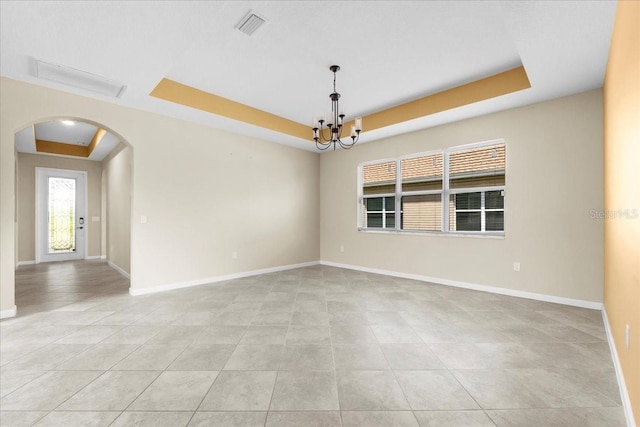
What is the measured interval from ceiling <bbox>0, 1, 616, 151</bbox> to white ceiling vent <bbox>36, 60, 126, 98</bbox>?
0.32 feet

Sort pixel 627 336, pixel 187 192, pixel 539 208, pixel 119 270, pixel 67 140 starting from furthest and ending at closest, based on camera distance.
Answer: pixel 67 140
pixel 119 270
pixel 187 192
pixel 539 208
pixel 627 336

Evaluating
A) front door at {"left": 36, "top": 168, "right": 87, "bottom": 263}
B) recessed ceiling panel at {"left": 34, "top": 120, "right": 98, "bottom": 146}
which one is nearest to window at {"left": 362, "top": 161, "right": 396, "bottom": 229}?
recessed ceiling panel at {"left": 34, "top": 120, "right": 98, "bottom": 146}

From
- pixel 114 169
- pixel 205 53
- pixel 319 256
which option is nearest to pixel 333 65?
pixel 205 53

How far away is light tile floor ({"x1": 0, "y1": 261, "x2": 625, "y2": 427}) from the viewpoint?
63.4 inches

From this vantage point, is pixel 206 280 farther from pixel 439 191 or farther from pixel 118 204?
pixel 439 191

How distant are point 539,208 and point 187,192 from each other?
17.3 feet

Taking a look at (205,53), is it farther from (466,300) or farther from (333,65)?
(466,300)

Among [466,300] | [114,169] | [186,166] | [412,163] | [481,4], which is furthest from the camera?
[114,169]

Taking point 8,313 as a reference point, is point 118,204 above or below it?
above

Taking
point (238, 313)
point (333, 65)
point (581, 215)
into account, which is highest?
point (333, 65)

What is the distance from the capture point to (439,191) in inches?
190

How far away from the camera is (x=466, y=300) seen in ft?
12.3

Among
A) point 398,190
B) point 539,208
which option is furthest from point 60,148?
point 539,208

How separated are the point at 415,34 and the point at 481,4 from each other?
1.89 feet
